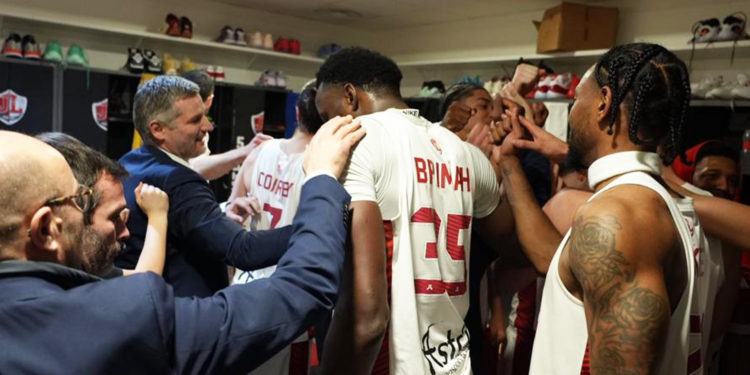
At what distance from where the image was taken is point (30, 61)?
528 centimetres

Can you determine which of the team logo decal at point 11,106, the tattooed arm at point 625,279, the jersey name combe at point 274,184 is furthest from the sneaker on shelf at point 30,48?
the tattooed arm at point 625,279

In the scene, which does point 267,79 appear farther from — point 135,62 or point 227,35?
point 135,62

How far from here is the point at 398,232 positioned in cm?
145

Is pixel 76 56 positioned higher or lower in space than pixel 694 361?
higher

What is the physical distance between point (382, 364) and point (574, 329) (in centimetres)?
47

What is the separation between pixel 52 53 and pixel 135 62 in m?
0.73

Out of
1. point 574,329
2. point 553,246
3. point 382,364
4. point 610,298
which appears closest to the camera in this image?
point 610,298

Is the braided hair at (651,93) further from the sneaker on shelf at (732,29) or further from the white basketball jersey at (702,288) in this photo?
the sneaker on shelf at (732,29)

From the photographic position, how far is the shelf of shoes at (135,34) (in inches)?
217

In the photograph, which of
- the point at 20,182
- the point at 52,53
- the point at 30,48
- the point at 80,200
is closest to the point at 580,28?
the point at 52,53

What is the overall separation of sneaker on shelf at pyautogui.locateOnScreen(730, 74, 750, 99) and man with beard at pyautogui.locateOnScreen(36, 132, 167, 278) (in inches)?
165

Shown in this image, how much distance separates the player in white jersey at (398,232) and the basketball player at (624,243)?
0.27 m

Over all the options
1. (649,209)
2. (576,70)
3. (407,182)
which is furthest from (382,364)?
(576,70)

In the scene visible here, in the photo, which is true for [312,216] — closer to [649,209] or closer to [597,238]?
[597,238]
